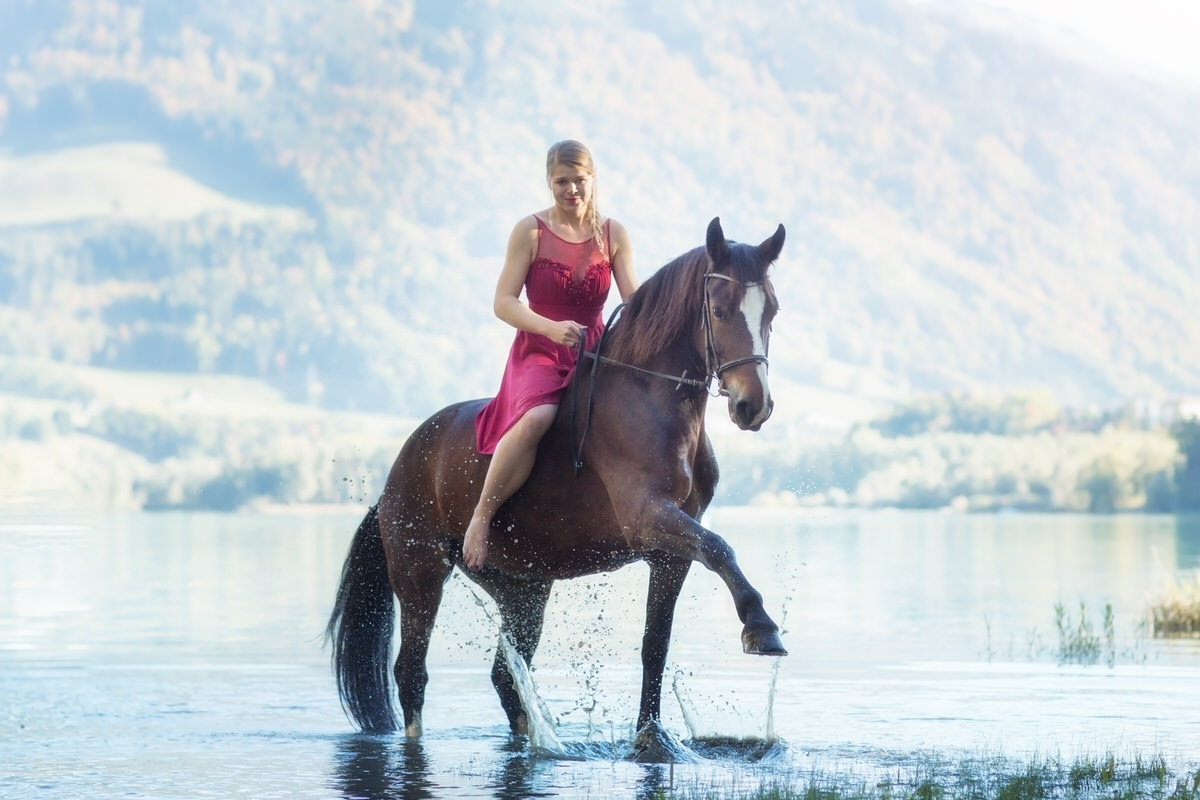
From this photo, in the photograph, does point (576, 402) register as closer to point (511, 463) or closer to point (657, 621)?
point (511, 463)

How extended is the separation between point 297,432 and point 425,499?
153126 millimetres

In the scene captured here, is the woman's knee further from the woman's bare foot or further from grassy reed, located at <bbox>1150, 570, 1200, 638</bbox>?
grassy reed, located at <bbox>1150, 570, 1200, 638</bbox>

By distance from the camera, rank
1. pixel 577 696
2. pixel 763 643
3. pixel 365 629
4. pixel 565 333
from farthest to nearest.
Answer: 1. pixel 577 696
2. pixel 365 629
3. pixel 565 333
4. pixel 763 643

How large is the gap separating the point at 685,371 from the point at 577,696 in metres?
5.00

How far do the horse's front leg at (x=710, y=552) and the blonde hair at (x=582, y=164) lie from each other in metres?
1.62

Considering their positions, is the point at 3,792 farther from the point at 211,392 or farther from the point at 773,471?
the point at 211,392

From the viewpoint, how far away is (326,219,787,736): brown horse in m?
8.34

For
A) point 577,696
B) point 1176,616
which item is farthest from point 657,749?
point 1176,616

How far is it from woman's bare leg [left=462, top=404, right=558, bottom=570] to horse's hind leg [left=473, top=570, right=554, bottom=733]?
1037 mm

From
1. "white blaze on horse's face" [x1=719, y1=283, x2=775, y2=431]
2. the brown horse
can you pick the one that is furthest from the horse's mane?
"white blaze on horse's face" [x1=719, y1=283, x2=775, y2=431]

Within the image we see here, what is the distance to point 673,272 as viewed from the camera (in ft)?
28.9

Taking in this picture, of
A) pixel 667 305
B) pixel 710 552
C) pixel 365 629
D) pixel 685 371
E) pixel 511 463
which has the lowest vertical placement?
pixel 365 629

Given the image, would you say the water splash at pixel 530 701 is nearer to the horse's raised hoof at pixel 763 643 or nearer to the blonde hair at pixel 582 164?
the blonde hair at pixel 582 164

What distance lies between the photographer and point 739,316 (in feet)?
27.5
